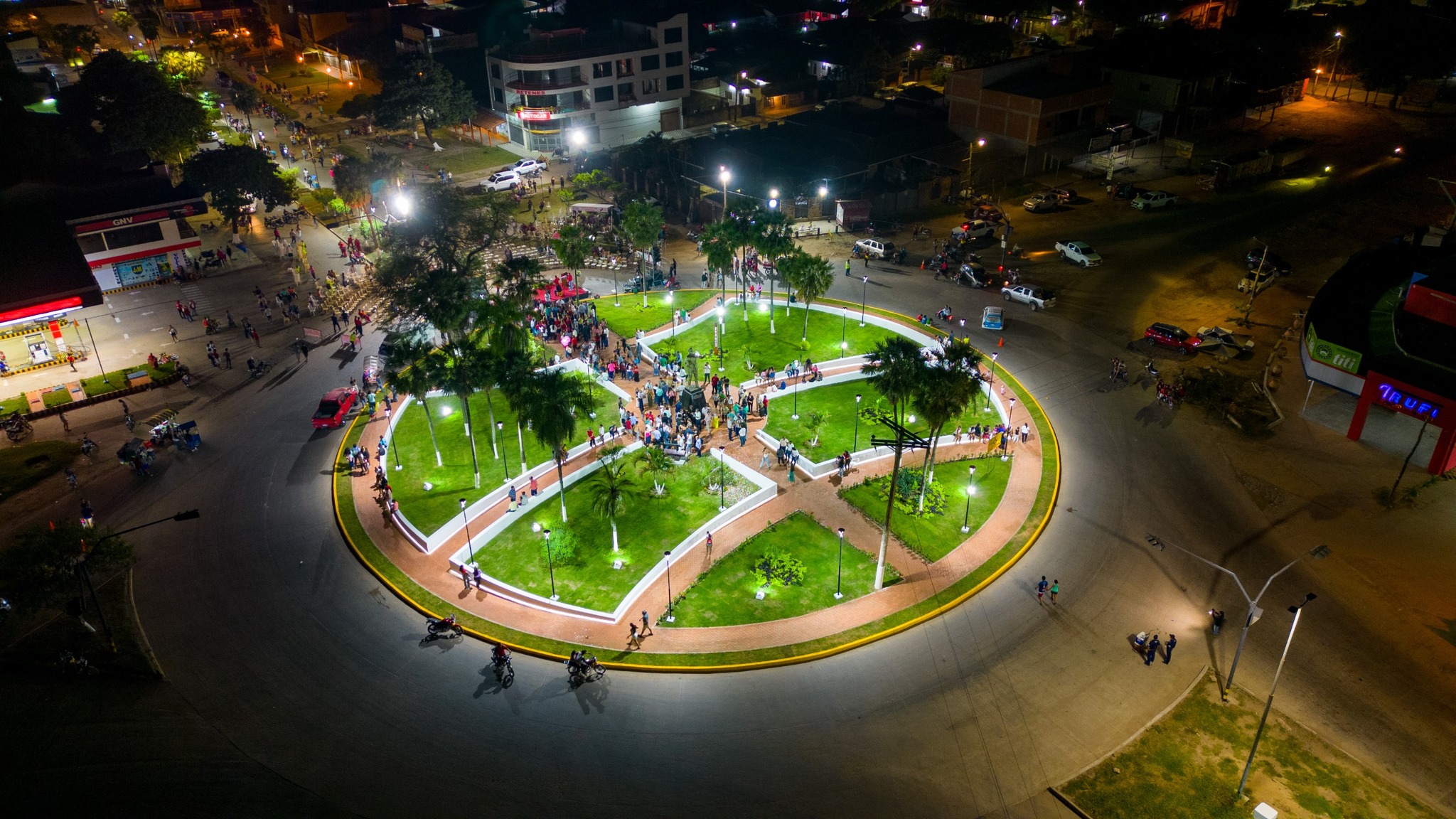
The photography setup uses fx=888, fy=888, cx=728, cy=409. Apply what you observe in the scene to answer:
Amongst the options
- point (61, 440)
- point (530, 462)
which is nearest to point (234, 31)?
point (61, 440)

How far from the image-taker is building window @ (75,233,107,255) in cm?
6531

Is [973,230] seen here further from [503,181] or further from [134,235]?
[134,235]

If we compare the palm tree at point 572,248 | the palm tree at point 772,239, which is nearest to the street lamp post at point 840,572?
the palm tree at point 772,239

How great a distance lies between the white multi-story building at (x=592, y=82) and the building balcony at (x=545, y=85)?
0.07 m

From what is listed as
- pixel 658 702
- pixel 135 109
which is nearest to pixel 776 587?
pixel 658 702

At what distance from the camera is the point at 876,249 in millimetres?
70688

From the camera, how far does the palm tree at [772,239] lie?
2318 inches

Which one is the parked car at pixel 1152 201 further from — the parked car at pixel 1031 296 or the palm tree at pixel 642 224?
the palm tree at pixel 642 224

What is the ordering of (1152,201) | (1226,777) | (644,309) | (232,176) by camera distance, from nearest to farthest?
(1226,777) → (644,309) → (232,176) → (1152,201)

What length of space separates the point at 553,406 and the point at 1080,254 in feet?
154

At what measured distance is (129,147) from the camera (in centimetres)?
8562

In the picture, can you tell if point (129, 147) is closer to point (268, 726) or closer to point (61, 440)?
point (61, 440)

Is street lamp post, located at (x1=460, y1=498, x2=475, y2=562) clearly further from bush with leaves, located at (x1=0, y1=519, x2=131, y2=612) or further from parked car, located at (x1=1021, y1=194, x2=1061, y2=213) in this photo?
parked car, located at (x1=1021, y1=194, x2=1061, y2=213)

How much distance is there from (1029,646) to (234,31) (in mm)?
165164
